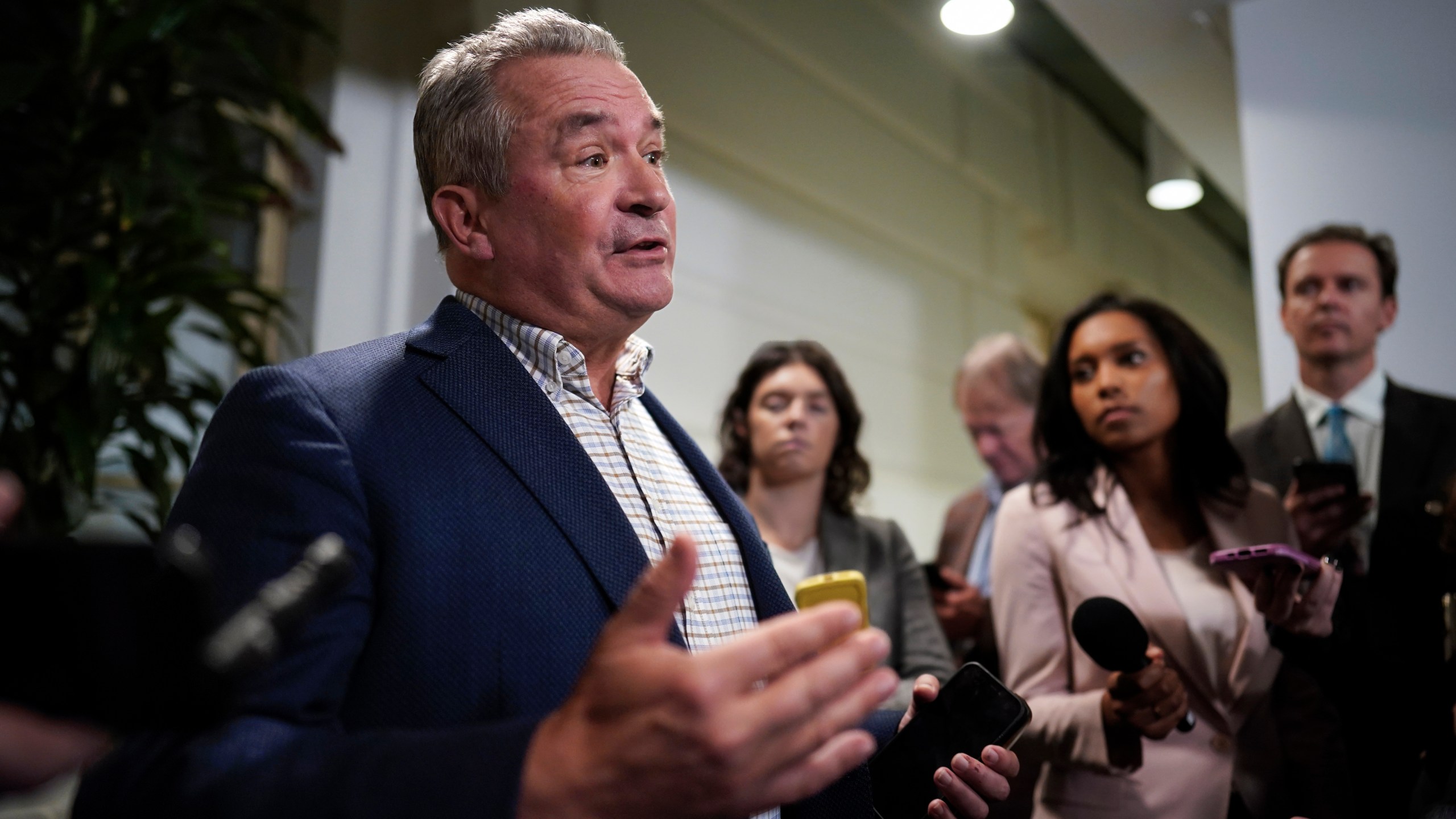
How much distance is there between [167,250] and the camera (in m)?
2.22

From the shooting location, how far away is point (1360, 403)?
2699mm

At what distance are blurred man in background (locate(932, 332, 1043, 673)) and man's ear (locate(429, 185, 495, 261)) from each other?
196 cm

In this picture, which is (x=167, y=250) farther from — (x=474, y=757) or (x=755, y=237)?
(x=755, y=237)

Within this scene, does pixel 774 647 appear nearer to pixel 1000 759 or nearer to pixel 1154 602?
pixel 1000 759

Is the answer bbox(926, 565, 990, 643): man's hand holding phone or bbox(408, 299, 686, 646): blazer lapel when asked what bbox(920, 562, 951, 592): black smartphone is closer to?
bbox(926, 565, 990, 643): man's hand holding phone

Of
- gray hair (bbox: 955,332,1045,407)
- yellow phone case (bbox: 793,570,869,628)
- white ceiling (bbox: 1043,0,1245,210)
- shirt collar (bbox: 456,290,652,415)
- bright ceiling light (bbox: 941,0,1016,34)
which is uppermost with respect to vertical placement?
bright ceiling light (bbox: 941,0,1016,34)

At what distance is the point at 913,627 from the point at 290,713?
6.05ft

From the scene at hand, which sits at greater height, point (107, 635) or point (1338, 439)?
point (1338, 439)

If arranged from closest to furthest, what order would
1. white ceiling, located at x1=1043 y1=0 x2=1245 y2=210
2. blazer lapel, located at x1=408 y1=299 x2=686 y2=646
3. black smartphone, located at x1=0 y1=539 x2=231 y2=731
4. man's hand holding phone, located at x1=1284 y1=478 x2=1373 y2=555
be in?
1. black smartphone, located at x1=0 y1=539 x2=231 y2=731
2. blazer lapel, located at x1=408 y1=299 x2=686 y2=646
3. man's hand holding phone, located at x1=1284 y1=478 x2=1373 y2=555
4. white ceiling, located at x1=1043 y1=0 x2=1245 y2=210

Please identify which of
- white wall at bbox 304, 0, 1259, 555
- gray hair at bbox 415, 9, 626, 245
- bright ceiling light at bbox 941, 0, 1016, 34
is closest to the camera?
gray hair at bbox 415, 9, 626, 245

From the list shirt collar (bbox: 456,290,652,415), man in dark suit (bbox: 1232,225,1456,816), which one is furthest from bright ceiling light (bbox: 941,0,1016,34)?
shirt collar (bbox: 456,290,652,415)

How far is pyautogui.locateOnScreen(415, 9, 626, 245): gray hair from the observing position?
54.7 inches

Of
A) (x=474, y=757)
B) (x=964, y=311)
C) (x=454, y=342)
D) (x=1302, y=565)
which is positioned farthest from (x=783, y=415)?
(x=964, y=311)

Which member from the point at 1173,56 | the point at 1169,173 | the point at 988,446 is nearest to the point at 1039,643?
the point at 988,446
